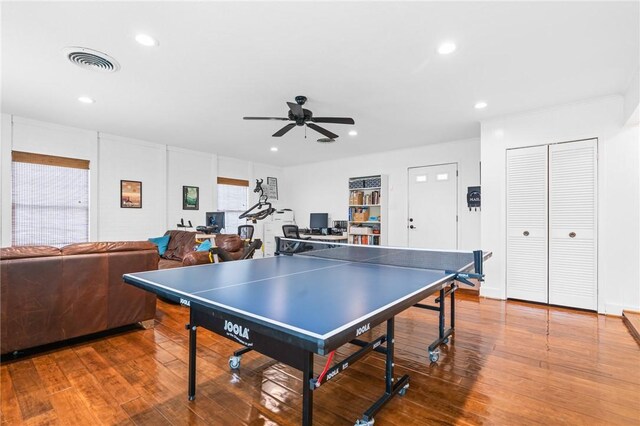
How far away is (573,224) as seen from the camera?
3.75 metres

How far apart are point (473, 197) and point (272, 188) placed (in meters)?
5.05

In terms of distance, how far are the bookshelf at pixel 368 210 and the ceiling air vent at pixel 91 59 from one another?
A: 499 centimetres

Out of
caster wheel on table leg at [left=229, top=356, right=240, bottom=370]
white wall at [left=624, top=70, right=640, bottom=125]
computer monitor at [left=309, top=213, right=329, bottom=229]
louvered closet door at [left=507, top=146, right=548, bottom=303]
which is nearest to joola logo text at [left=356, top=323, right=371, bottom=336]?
caster wheel on table leg at [left=229, top=356, right=240, bottom=370]

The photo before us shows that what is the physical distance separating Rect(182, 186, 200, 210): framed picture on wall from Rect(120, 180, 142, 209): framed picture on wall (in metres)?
0.87

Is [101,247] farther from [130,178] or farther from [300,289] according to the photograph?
[130,178]

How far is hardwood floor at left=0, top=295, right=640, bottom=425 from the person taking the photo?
5.57 ft

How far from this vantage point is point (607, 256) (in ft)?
11.6

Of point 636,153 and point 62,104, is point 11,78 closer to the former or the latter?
point 62,104

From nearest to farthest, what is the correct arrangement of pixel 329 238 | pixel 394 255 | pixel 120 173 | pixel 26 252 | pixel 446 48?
pixel 26 252 → pixel 446 48 → pixel 394 255 → pixel 120 173 → pixel 329 238

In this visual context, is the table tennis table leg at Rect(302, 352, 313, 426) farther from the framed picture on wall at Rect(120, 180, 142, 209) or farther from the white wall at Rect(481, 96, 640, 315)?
the framed picture on wall at Rect(120, 180, 142, 209)

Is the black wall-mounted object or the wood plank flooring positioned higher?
the black wall-mounted object

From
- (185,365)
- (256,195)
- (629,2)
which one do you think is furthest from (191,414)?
(256,195)

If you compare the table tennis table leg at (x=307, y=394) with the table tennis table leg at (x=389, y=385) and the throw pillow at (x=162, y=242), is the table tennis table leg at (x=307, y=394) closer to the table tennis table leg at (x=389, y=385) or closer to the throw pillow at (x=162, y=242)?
the table tennis table leg at (x=389, y=385)

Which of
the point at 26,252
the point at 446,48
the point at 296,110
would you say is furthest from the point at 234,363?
the point at 446,48
